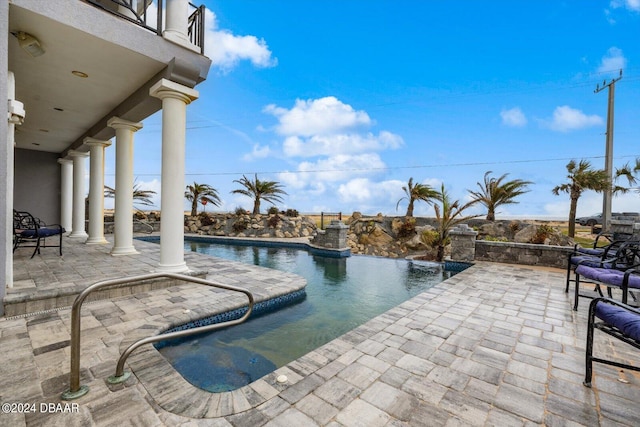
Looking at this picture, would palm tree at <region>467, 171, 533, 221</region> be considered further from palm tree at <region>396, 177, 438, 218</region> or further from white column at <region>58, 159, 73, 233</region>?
white column at <region>58, 159, 73, 233</region>

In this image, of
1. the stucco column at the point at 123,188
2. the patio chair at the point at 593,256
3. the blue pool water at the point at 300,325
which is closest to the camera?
the blue pool water at the point at 300,325

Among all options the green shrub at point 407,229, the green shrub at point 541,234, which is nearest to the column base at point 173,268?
the green shrub at point 407,229

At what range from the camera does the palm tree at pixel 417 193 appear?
12.0 m

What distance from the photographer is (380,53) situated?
13.5 metres

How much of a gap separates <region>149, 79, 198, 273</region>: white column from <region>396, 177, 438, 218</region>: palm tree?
391 inches

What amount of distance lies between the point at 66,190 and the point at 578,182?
62.0ft

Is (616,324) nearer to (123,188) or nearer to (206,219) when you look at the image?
(123,188)

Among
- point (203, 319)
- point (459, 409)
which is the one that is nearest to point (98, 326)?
point (203, 319)

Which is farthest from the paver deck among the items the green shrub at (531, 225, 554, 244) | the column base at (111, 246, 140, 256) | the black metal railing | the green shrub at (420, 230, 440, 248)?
the green shrub at (531, 225, 554, 244)

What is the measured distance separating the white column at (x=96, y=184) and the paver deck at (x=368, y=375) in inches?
179

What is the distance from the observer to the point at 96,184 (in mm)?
7594

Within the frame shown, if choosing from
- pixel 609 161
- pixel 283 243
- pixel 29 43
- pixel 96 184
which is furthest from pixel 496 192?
pixel 96 184

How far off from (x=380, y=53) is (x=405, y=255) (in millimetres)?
9818

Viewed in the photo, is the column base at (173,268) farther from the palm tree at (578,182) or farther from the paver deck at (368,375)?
the palm tree at (578,182)
